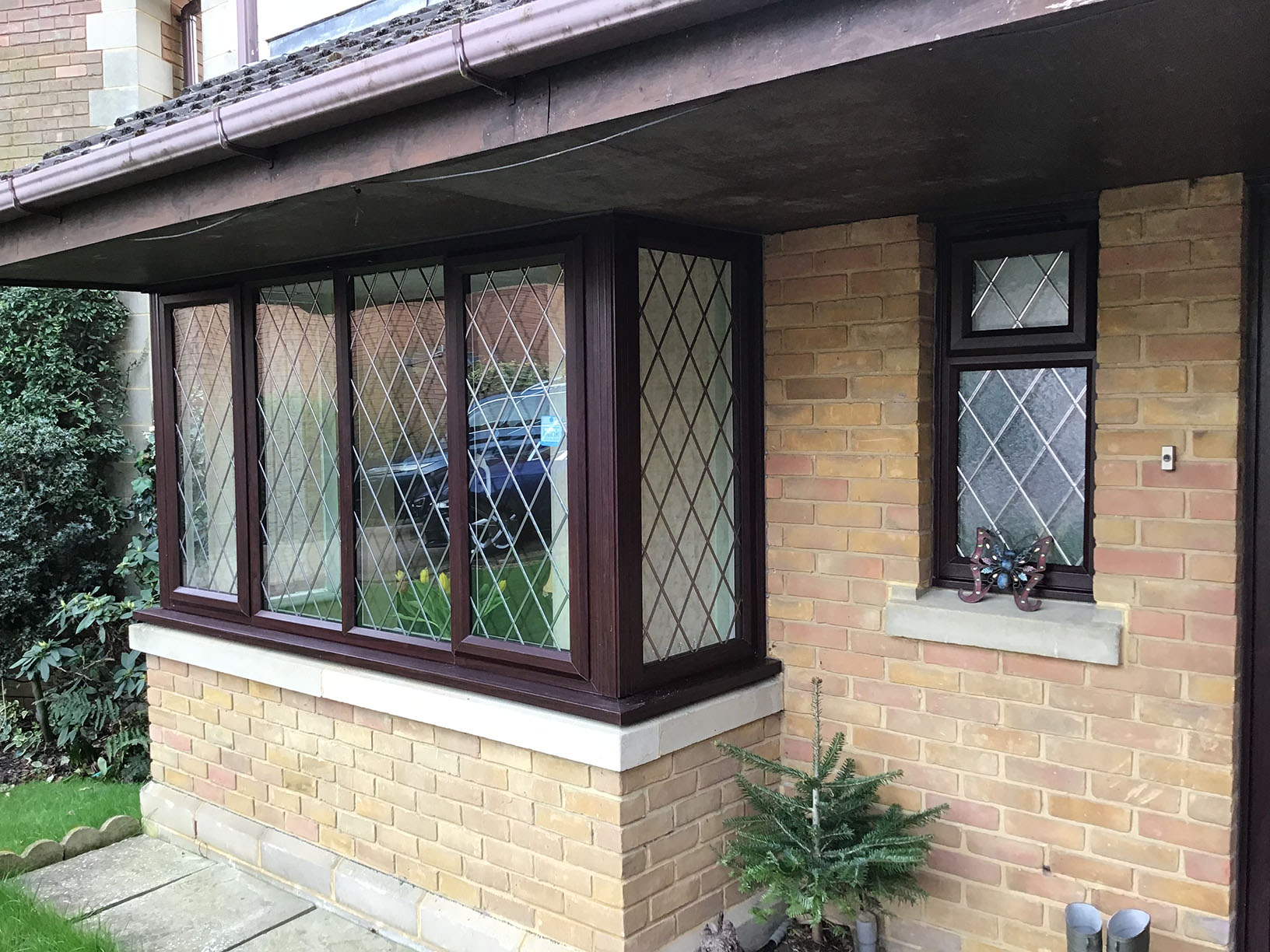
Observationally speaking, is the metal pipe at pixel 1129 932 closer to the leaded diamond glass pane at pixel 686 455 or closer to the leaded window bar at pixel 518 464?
the leaded window bar at pixel 518 464

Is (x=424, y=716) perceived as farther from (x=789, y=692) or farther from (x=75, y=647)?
(x=75, y=647)

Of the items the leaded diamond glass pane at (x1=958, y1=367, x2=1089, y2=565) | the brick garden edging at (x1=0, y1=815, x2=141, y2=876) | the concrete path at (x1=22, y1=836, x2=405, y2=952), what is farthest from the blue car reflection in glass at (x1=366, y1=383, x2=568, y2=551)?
the brick garden edging at (x1=0, y1=815, x2=141, y2=876)

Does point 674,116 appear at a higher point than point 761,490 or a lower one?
higher

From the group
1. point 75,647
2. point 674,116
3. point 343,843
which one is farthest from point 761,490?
point 75,647

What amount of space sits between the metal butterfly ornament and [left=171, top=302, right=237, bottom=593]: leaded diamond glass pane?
10.6ft

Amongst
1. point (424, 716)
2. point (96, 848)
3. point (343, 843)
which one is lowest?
point (96, 848)

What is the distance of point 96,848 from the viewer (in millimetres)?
4738

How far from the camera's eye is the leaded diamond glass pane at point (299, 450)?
13.8 feet

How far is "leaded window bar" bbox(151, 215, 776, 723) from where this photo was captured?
319 centimetres

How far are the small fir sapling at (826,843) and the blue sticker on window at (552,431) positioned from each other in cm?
119

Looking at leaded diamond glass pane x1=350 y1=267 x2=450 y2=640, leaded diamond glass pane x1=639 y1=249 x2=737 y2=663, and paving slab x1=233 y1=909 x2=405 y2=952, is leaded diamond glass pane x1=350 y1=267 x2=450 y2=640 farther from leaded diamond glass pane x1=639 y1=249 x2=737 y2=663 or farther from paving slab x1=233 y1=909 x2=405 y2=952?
paving slab x1=233 y1=909 x2=405 y2=952

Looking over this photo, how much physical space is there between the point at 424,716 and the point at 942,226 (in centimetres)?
253

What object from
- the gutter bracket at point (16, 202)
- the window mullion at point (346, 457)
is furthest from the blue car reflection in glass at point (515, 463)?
the gutter bracket at point (16, 202)

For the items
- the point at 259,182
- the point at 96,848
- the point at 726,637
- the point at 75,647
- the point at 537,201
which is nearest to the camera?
the point at 259,182
